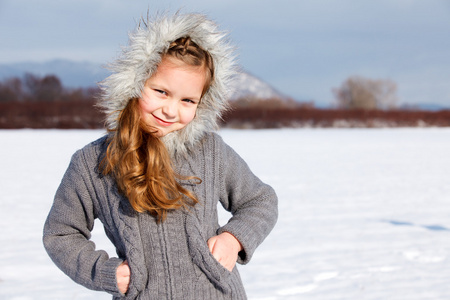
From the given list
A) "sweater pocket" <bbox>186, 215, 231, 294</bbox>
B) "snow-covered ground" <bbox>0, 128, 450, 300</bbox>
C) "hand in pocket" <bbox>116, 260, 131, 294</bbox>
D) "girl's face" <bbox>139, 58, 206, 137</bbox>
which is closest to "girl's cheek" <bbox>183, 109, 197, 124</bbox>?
"girl's face" <bbox>139, 58, 206, 137</bbox>

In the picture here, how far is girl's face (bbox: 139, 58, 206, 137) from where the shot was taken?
1459 mm

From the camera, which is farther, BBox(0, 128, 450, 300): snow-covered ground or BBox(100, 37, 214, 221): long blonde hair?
BBox(0, 128, 450, 300): snow-covered ground

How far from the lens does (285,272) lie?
3865 mm

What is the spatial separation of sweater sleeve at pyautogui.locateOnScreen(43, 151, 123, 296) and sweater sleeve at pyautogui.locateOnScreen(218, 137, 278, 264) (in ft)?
1.28

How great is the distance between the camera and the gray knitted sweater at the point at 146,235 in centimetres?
142

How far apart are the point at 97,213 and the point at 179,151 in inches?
13.2

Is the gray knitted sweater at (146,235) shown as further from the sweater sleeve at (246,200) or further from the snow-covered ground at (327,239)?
the snow-covered ground at (327,239)

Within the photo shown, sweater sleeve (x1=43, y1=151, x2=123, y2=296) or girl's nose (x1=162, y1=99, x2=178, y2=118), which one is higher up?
girl's nose (x1=162, y1=99, x2=178, y2=118)

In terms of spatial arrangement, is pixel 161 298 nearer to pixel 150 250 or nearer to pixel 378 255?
pixel 150 250

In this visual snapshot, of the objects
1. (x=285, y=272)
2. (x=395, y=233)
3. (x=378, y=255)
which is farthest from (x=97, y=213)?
(x=395, y=233)

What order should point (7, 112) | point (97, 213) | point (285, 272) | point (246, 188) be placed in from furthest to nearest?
point (7, 112), point (285, 272), point (246, 188), point (97, 213)

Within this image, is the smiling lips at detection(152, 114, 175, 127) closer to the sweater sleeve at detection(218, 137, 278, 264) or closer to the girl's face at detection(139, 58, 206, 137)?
the girl's face at detection(139, 58, 206, 137)

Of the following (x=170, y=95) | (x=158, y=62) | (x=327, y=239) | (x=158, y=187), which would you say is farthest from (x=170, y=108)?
(x=327, y=239)

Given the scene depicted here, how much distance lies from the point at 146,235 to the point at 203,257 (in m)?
0.19
